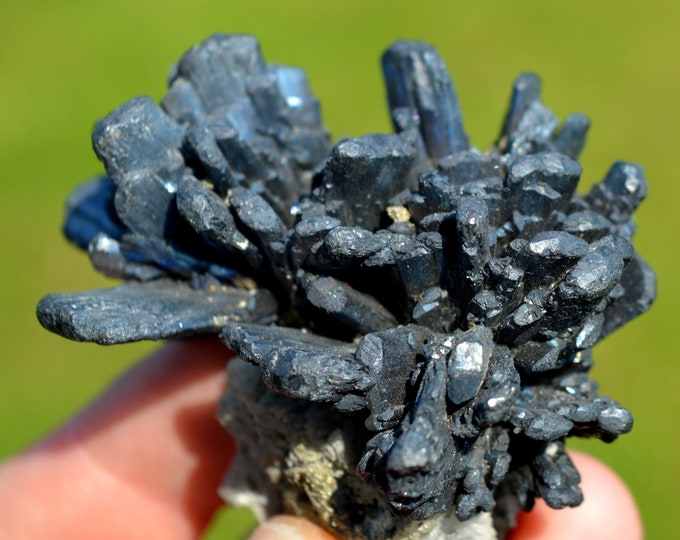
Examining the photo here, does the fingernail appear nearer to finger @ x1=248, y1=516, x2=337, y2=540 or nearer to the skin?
finger @ x1=248, y1=516, x2=337, y2=540

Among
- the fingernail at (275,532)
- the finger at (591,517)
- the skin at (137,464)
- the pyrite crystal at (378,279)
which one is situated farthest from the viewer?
the skin at (137,464)

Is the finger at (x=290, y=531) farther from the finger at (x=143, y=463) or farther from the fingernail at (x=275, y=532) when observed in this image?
the finger at (x=143, y=463)

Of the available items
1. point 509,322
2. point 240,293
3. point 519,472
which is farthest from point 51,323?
point 519,472

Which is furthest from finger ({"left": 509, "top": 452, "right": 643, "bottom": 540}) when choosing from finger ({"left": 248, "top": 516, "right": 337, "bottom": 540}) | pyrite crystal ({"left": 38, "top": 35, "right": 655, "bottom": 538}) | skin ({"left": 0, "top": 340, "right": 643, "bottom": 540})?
skin ({"left": 0, "top": 340, "right": 643, "bottom": 540})

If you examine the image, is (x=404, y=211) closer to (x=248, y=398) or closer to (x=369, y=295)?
(x=369, y=295)

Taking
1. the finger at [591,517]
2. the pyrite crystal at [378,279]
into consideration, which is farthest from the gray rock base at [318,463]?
the finger at [591,517]

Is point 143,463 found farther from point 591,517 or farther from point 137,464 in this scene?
point 591,517
